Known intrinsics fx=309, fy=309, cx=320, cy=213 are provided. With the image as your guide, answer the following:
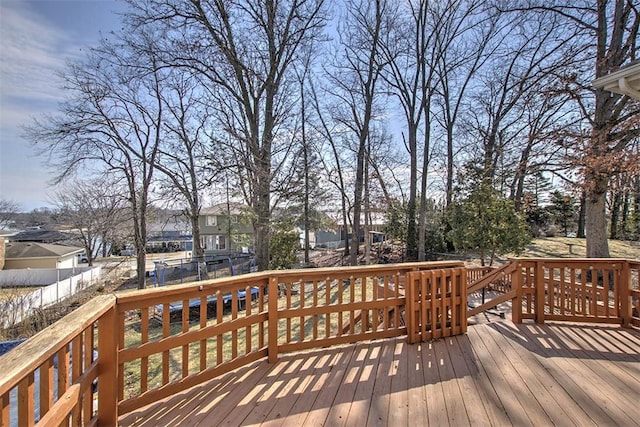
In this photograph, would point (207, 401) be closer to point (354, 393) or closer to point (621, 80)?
point (354, 393)

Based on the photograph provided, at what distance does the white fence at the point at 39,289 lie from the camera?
7930 millimetres

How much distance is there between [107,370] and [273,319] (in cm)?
133

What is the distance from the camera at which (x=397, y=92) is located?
16.1 m

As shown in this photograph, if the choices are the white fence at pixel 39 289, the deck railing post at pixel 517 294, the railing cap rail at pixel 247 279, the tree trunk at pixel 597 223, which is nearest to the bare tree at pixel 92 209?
the white fence at pixel 39 289

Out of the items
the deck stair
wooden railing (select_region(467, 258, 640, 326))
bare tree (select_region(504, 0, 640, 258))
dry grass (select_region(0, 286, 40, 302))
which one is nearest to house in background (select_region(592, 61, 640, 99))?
wooden railing (select_region(467, 258, 640, 326))

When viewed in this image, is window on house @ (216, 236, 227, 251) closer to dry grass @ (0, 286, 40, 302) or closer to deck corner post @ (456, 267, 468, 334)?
dry grass @ (0, 286, 40, 302)

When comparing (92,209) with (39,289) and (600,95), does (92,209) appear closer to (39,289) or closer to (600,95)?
(39,289)

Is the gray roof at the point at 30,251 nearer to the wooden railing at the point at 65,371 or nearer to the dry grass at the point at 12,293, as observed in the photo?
the dry grass at the point at 12,293

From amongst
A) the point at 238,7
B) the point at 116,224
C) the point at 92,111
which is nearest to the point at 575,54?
the point at 238,7

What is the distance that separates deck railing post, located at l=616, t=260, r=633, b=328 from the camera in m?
3.77

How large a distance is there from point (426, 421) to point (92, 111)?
15495 mm

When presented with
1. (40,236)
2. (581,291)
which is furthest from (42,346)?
(40,236)

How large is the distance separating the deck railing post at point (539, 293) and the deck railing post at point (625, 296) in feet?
2.75

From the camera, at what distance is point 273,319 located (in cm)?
288
